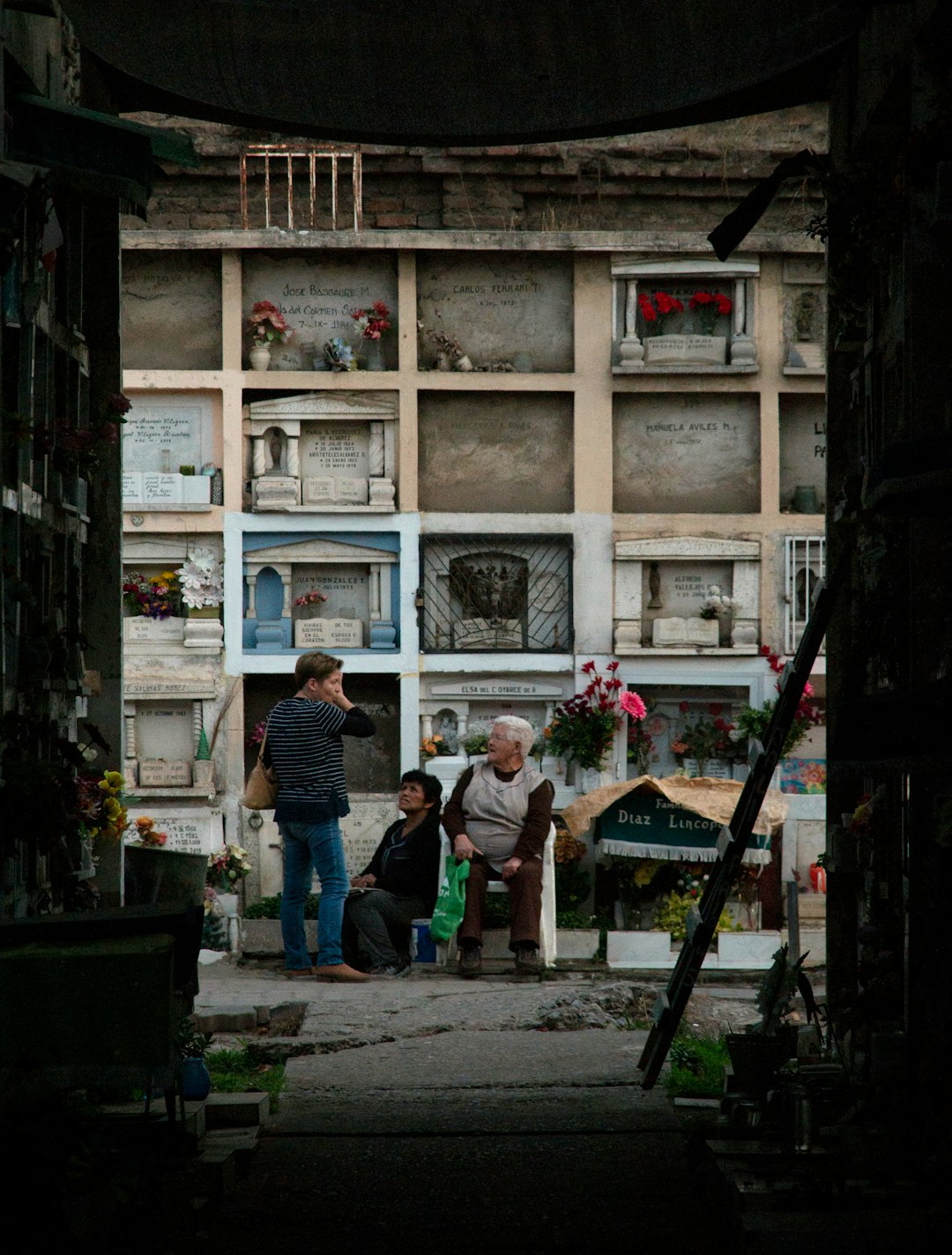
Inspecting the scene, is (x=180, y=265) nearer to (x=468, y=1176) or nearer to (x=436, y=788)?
(x=436, y=788)

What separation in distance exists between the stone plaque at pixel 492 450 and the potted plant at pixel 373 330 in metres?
0.42

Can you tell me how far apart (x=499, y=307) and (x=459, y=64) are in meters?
4.73

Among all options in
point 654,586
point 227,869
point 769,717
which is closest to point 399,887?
point 227,869

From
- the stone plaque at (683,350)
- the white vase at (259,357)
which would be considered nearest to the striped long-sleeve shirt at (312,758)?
the white vase at (259,357)

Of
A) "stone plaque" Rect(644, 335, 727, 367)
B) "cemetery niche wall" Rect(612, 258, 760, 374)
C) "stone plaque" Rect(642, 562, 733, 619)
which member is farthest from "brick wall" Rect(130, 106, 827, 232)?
"stone plaque" Rect(642, 562, 733, 619)

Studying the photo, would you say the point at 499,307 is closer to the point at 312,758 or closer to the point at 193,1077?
the point at 312,758

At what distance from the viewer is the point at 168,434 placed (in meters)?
10.7

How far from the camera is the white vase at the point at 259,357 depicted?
10.6 meters

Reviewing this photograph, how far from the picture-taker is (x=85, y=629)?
239 inches

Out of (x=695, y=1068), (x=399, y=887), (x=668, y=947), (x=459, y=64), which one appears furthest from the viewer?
(x=668, y=947)

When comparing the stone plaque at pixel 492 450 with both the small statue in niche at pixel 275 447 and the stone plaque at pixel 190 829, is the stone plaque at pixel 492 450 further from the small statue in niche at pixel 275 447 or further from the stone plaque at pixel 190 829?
the stone plaque at pixel 190 829

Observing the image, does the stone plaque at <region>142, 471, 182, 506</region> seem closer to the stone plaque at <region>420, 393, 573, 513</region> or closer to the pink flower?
the stone plaque at <region>420, 393, 573, 513</region>

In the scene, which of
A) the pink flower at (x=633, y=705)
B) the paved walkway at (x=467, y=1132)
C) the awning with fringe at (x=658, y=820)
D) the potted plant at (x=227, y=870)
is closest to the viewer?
the paved walkway at (x=467, y=1132)

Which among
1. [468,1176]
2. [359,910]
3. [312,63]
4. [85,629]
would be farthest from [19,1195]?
[359,910]
